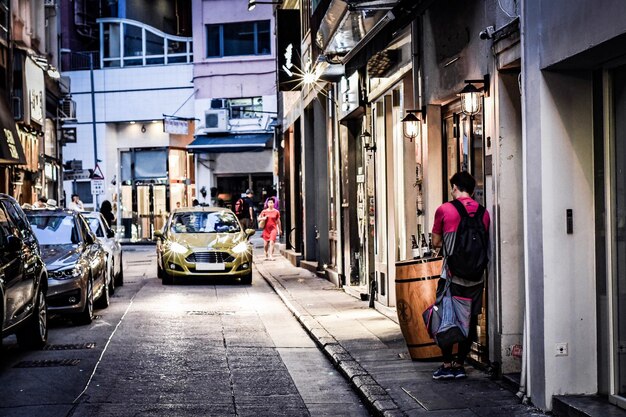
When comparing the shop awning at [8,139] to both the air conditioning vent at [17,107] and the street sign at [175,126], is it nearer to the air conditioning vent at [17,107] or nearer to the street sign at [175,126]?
the air conditioning vent at [17,107]

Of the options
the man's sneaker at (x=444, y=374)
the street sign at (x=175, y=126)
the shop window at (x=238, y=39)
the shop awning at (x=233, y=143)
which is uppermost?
the shop window at (x=238, y=39)

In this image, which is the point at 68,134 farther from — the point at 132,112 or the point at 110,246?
the point at 110,246

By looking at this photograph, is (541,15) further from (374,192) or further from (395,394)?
(374,192)

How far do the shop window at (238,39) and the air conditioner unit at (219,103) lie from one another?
208 cm

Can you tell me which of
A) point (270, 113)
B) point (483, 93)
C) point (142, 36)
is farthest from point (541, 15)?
point (142, 36)

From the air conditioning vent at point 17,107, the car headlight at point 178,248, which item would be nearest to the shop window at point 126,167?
the air conditioning vent at point 17,107

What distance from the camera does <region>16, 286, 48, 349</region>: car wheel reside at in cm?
1312

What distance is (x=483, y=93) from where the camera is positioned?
10.8 m

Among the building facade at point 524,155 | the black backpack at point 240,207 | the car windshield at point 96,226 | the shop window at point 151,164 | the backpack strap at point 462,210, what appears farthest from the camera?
the shop window at point 151,164

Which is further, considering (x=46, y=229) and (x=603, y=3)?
(x=46, y=229)

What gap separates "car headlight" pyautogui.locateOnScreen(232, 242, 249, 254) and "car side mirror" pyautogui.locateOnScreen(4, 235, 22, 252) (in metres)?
11.7

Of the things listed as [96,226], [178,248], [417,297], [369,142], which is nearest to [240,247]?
[178,248]

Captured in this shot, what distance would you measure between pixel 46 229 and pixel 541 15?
10842mm

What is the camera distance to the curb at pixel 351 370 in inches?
361
